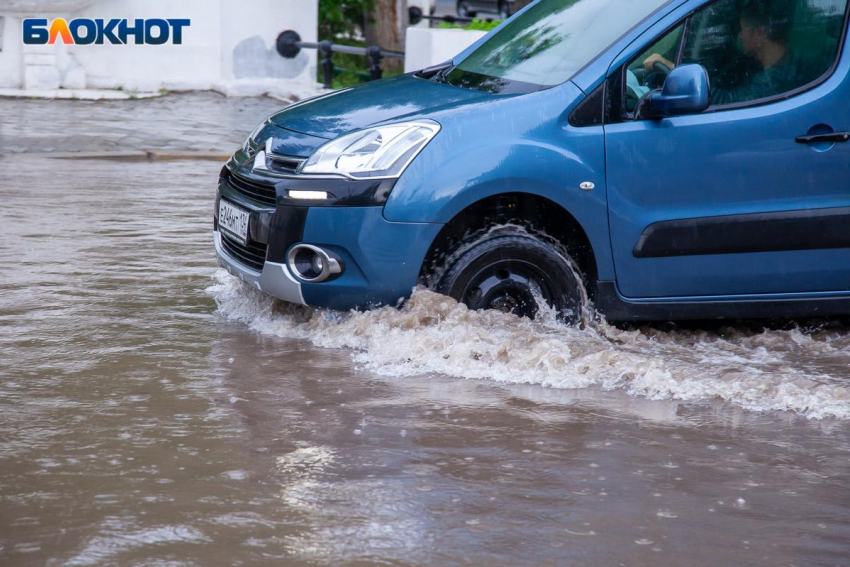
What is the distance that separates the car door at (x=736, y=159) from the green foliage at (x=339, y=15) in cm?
1382

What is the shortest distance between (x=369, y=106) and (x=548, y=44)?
0.98m

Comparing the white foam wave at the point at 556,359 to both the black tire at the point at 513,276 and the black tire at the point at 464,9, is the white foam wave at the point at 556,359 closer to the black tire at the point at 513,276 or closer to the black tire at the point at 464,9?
the black tire at the point at 513,276

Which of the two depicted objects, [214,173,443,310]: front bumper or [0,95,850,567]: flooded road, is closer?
[0,95,850,567]: flooded road

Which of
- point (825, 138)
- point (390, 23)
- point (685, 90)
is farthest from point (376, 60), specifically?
point (685, 90)

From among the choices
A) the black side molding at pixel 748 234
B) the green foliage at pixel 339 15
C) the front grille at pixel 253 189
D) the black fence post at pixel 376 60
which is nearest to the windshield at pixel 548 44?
the black side molding at pixel 748 234

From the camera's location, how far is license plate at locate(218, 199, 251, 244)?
5.33 metres

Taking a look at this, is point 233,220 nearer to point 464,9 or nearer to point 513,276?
point 513,276

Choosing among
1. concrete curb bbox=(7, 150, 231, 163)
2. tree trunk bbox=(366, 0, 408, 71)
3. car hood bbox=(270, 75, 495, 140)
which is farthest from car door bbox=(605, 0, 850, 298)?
tree trunk bbox=(366, 0, 408, 71)

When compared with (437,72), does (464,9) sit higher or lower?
higher

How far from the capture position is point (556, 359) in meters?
5.05

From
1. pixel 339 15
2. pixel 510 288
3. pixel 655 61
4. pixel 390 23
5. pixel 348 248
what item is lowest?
pixel 510 288

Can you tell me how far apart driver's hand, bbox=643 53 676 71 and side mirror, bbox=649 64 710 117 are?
0.30 metres

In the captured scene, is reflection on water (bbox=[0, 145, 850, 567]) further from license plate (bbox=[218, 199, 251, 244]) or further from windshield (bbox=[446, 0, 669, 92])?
windshield (bbox=[446, 0, 669, 92])

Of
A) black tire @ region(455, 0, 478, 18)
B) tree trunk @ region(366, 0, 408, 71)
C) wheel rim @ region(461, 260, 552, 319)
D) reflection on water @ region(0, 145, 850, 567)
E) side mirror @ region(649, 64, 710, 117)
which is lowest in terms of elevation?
reflection on water @ region(0, 145, 850, 567)
